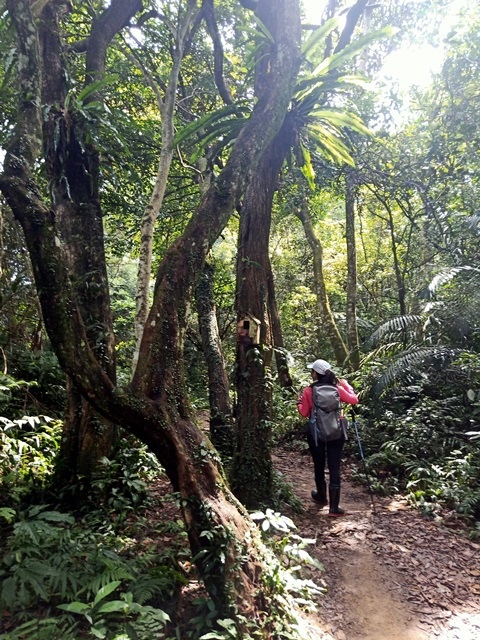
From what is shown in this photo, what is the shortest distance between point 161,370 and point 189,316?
1.18m

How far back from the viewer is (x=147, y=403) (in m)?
2.87

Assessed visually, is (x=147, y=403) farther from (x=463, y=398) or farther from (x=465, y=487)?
(x=463, y=398)

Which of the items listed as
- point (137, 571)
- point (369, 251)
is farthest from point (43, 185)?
point (369, 251)

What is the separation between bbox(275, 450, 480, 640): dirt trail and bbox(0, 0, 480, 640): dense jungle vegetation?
332 mm

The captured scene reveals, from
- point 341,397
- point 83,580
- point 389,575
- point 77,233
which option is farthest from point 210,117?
point 389,575

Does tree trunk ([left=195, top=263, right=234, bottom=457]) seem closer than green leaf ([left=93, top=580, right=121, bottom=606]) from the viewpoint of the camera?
No

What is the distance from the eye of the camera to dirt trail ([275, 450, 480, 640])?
3.25m

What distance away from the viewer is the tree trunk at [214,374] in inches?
263

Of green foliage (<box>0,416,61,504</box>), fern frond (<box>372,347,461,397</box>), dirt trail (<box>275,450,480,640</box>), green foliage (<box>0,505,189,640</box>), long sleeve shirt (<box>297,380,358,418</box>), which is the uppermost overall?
fern frond (<box>372,347,461,397</box>)

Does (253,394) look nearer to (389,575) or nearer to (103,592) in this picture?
(389,575)

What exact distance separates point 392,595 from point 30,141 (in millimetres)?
4748

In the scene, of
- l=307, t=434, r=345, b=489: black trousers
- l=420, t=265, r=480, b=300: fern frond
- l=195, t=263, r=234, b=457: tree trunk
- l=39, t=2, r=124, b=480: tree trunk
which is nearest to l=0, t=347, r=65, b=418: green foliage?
l=39, t=2, r=124, b=480: tree trunk

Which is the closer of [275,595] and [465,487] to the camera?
[275,595]

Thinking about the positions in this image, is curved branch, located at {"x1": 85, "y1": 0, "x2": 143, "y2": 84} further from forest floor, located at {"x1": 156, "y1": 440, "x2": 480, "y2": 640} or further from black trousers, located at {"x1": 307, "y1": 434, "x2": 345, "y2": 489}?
forest floor, located at {"x1": 156, "y1": 440, "x2": 480, "y2": 640}
